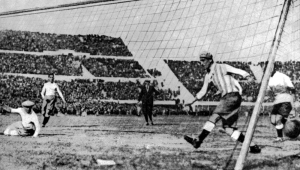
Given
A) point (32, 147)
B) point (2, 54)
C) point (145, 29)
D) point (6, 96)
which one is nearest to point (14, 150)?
point (32, 147)

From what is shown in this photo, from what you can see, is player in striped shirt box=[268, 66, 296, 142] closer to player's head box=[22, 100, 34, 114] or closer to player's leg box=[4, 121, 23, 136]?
player's head box=[22, 100, 34, 114]

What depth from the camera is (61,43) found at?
19750mm

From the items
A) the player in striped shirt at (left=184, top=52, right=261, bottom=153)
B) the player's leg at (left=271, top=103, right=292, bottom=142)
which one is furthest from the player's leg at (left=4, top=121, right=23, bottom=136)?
the player's leg at (left=271, top=103, right=292, bottom=142)

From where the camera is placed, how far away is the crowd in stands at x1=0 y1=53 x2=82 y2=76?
17.3 m

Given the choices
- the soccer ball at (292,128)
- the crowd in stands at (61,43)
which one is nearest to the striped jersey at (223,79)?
the soccer ball at (292,128)

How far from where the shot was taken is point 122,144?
568 centimetres

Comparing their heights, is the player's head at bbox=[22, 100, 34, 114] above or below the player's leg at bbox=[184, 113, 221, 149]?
above

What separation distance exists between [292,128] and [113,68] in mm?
13935

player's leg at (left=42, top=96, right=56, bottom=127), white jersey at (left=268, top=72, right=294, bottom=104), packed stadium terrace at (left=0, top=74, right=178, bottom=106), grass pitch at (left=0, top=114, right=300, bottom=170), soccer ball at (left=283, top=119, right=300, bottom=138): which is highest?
packed stadium terrace at (left=0, top=74, right=178, bottom=106)

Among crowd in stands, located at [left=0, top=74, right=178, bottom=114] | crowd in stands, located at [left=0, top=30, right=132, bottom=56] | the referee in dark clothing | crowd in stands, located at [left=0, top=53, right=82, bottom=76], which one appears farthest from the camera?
crowd in stands, located at [left=0, top=30, right=132, bottom=56]

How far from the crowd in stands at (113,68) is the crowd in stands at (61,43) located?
77 centimetres

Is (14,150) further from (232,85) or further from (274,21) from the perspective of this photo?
(274,21)

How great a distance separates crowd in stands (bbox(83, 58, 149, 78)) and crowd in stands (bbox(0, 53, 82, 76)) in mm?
942

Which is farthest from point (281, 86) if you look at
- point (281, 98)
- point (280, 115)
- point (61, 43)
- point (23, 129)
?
point (61, 43)
